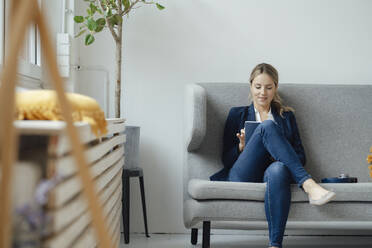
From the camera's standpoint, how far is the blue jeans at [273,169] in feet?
8.63

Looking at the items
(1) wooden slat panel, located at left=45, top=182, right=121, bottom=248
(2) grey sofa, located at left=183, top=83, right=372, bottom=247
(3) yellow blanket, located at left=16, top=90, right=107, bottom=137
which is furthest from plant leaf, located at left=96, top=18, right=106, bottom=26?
(1) wooden slat panel, located at left=45, top=182, right=121, bottom=248

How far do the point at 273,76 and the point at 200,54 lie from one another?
0.66 m

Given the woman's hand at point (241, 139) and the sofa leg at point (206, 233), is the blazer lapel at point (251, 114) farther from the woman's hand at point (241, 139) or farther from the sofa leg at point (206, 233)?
the sofa leg at point (206, 233)

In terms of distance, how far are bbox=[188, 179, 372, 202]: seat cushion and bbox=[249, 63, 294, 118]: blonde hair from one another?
25.2 inches

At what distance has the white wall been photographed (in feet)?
11.8

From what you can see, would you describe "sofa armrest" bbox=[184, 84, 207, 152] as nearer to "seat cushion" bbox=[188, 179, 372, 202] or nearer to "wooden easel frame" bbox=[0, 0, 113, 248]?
"seat cushion" bbox=[188, 179, 372, 202]

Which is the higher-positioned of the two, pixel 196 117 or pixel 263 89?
pixel 263 89

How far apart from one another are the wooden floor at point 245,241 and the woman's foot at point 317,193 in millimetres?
758

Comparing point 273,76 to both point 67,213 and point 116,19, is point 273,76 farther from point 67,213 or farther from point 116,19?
point 67,213

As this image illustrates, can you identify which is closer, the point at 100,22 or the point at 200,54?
the point at 100,22

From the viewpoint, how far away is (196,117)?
296 cm

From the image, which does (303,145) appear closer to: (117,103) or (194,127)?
(194,127)

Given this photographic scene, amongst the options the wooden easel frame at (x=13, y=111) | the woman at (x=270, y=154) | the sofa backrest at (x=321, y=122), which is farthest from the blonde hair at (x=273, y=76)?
the wooden easel frame at (x=13, y=111)

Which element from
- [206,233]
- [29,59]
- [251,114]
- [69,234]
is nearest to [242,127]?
[251,114]
